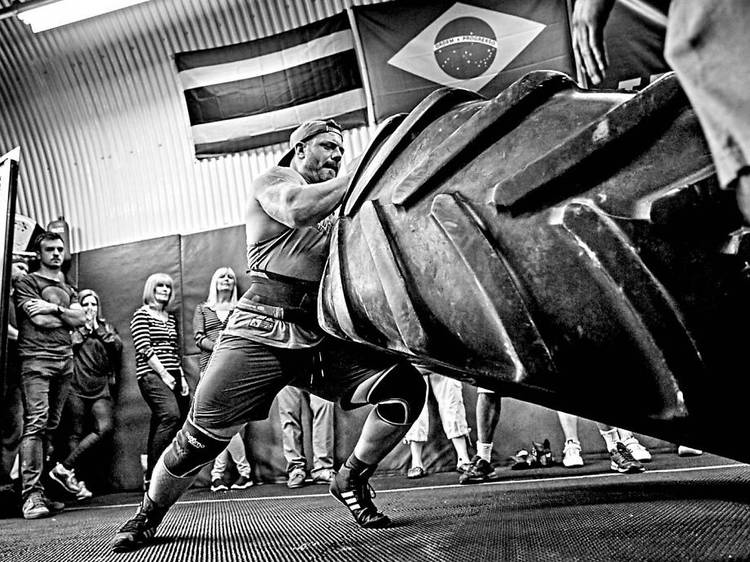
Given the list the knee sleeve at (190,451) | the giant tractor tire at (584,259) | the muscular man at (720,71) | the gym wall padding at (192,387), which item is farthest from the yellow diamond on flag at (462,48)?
the muscular man at (720,71)

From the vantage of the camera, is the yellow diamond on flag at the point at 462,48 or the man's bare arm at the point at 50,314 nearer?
the man's bare arm at the point at 50,314

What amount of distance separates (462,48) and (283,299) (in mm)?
3949

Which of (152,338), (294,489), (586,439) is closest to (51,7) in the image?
(152,338)

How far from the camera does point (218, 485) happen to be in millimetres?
5535

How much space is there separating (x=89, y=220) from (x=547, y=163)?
7.03 m

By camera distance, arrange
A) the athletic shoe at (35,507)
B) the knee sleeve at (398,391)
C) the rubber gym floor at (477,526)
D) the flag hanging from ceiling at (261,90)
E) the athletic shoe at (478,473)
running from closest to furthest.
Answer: the rubber gym floor at (477,526) < the knee sleeve at (398,391) < the athletic shoe at (35,507) < the athletic shoe at (478,473) < the flag hanging from ceiling at (261,90)

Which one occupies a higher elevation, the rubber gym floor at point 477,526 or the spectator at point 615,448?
the rubber gym floor at point 477,526

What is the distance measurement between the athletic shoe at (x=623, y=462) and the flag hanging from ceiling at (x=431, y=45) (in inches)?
121

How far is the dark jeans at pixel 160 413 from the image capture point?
5.38m

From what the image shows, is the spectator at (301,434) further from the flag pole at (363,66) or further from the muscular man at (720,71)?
the muscular man at (720,71)

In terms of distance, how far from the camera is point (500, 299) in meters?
0.93

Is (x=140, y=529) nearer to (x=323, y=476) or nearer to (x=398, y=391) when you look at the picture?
(x=398, y=391)

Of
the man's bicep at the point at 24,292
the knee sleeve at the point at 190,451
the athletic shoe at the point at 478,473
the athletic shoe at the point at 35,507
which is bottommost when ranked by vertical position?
the athletic shoe at the point at 478,473

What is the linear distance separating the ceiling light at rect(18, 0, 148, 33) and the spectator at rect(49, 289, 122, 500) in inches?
101
